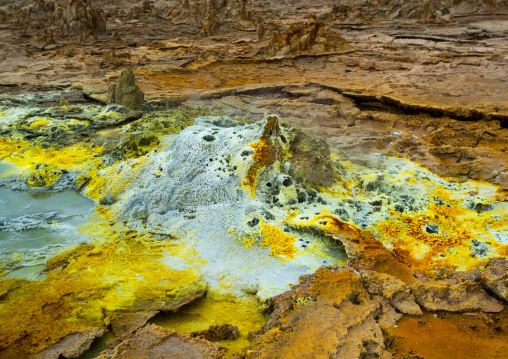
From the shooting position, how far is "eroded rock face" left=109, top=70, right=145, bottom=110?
19.8 feet

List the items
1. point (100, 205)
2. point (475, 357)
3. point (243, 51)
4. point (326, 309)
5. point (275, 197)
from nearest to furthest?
point (475, 357), point (326, 309), point (275, 197), point (100, 205), point (243, 51)

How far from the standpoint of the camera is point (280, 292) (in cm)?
252

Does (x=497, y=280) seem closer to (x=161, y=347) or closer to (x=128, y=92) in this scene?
(x=161, y=347)

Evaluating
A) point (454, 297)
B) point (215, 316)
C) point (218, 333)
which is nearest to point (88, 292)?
point (215, 316)

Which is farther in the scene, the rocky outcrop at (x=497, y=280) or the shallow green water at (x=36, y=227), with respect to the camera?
the shallow green water at (x=36, y=227)

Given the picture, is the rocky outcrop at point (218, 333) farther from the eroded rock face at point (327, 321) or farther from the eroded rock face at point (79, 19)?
the eroded rock face at point (79, 19)

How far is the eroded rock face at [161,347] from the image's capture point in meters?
1.87

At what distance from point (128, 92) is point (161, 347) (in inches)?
191

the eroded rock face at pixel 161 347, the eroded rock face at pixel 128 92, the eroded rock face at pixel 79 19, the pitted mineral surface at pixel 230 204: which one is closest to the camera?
the eroded rock face at pixel 161 347

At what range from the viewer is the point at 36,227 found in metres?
3.52

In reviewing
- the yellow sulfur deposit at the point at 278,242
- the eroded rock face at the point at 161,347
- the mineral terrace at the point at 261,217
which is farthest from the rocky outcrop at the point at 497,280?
the eroded rock face at the point at 161,347

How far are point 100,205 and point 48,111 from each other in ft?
10.3

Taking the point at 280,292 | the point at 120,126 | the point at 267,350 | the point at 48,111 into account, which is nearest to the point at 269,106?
the point at 120,126

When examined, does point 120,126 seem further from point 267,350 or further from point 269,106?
point 267,350
